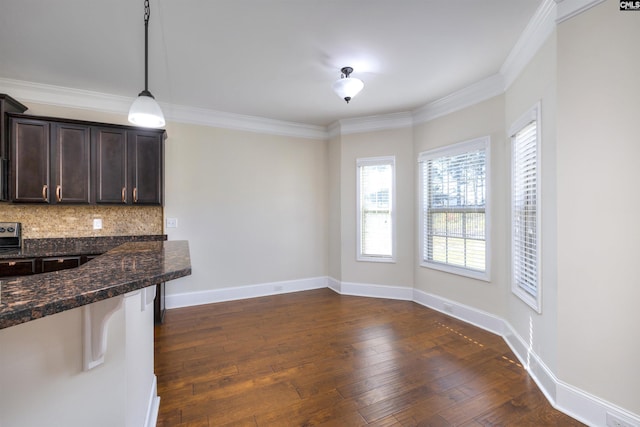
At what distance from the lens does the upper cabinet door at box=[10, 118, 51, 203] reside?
9.70 ft

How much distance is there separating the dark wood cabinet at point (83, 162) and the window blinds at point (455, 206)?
11.9 ft

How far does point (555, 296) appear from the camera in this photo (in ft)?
6.59

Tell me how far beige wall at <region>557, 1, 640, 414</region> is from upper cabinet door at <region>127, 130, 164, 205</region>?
13.4 ft

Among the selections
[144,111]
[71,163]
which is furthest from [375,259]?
[71,163]

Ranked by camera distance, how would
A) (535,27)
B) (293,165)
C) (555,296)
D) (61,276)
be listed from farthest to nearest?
(293,165) → (535,27) → (555,296) → (61,276)

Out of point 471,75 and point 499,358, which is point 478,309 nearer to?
point 499,358

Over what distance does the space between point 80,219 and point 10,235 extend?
61 centimetres

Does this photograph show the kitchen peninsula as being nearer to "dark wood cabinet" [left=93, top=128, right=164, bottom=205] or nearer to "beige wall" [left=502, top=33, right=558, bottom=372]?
"beige wall" [left=502, top=33, right=558, bottom=372]

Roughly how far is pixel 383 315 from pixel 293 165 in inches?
108

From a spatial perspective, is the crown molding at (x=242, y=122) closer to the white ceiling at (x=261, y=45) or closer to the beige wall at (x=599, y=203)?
the white ceiling at (x=261, y=45)

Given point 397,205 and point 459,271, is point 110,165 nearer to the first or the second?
point 397,205

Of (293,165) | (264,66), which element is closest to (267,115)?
(293,165)

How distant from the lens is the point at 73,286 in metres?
0.84

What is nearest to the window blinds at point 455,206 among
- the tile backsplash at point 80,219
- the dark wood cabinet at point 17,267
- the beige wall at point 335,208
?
the beige wall at point 335,208
